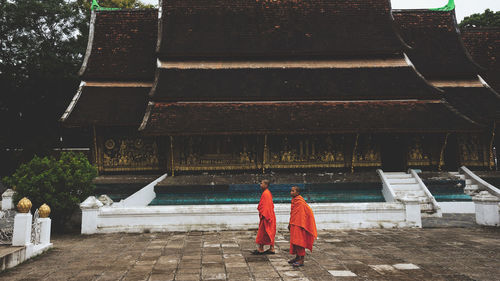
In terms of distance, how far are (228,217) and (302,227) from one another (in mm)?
3341

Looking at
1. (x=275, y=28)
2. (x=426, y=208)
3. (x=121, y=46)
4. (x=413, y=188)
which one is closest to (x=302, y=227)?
(x=426, y=208)

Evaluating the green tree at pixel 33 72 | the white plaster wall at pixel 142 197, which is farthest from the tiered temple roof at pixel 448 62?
the green tree at pixel 33 72

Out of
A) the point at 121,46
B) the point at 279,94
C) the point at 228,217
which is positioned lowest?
the point at 228,217

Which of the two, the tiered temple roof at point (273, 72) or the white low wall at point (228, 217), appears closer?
the white low wall at point (228, 217)

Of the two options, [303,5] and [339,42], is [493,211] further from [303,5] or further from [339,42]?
[303,5]

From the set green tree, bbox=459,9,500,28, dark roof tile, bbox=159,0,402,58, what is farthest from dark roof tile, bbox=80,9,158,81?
green tree, bbox=459,9,500,28

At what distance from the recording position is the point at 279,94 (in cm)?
1195

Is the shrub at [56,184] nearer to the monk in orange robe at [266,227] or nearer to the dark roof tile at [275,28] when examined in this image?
the monk in orange robe at [266,227]

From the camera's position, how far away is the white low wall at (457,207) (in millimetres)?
10117

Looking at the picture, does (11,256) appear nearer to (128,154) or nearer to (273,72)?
(128,154)

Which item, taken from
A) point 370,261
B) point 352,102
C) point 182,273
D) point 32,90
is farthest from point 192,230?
point 32,90

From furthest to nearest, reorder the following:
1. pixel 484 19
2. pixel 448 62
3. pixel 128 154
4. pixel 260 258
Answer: pixel 484 19 < pixel 448 62 < pixel 128 154 < pixel 260 258

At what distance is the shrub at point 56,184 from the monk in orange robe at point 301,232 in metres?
5.97

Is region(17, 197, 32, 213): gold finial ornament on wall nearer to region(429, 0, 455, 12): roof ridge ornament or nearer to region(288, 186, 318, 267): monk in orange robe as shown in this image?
region(288, 186, 318, 267): monk in orange robe
